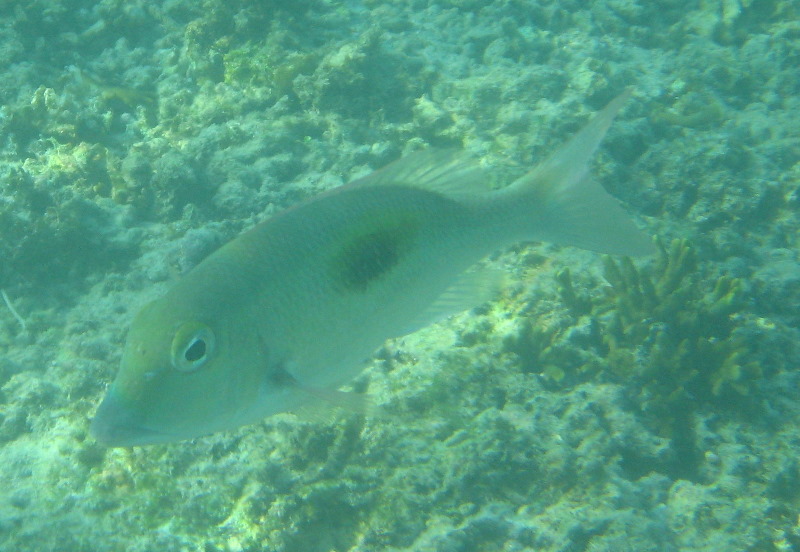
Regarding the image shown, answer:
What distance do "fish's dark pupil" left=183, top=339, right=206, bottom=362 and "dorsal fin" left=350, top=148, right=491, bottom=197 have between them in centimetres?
100

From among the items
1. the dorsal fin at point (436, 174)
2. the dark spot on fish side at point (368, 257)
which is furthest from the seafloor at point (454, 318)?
the dorsal fin at point (436, 174)

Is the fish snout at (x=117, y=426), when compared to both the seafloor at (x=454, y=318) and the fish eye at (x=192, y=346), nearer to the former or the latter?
the fish eye at (x=192, y=346)

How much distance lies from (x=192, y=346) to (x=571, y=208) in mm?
1957

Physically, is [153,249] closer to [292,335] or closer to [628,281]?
[292,335]

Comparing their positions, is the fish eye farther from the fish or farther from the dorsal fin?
the dorsal fin

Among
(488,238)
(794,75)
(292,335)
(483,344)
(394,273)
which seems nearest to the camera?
(292,335)

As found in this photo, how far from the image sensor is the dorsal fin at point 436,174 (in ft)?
8.05

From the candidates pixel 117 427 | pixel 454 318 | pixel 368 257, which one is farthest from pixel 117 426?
pixel 454 318

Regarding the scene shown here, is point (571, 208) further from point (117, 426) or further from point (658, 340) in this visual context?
point (117, 426)

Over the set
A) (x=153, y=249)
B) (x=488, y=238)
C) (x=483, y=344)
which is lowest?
(x=483, y=344)

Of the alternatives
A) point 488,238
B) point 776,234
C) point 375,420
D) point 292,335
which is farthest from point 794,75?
point 292,335

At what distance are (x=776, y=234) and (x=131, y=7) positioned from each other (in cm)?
899

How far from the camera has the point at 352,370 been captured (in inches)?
95.5

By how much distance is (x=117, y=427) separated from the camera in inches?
70.6
